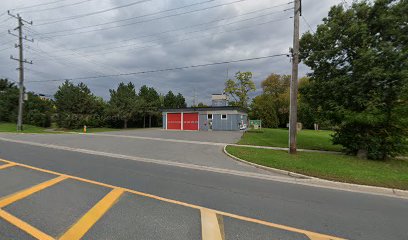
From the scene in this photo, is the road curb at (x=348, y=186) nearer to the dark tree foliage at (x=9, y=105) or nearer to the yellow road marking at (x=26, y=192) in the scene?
the yellow road marking at (x=26, y=192)

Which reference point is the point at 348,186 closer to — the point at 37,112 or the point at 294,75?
the point at 294,75

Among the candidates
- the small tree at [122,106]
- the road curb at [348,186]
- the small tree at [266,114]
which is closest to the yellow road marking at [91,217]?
the road curb at [348,186]

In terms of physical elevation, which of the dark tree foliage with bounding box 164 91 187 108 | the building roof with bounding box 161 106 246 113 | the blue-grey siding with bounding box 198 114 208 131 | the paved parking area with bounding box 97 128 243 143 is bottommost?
the paved parking area with bounding box 97 128 243 143

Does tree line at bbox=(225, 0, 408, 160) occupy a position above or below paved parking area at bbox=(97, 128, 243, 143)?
above

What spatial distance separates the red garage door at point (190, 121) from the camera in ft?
98.3

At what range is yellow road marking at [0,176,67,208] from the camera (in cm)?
438

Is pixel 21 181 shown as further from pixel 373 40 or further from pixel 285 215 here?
pixel 373 40

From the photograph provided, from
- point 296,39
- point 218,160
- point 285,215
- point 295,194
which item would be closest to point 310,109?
point 296,39

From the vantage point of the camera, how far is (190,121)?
3025cm

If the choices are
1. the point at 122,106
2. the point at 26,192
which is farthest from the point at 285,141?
the point at 122,106

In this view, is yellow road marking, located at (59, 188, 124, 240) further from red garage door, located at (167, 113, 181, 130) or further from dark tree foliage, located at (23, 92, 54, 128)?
dark tree foliage, located at (23, 92, 54, 128)

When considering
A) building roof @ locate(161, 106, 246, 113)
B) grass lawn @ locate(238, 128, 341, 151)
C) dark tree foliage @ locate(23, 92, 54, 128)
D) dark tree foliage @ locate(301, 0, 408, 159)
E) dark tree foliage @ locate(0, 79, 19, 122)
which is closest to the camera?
dark tree foliage @ locate(301, 0, 408, 159)

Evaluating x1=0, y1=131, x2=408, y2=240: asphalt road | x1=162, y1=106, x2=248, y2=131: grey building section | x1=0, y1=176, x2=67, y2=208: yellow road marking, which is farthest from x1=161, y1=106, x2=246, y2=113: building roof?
x1=0, y1=176, x2=67, y2=208: yellow road marking

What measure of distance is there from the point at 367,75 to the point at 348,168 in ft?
13.9
